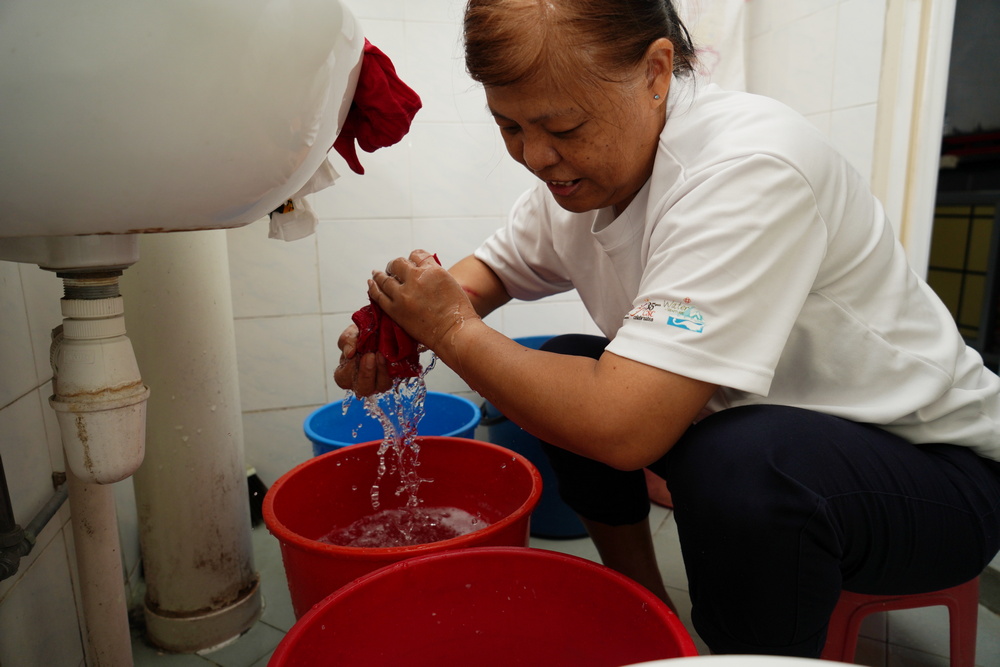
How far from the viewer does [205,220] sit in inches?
20.4

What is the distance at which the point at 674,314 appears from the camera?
598 mm

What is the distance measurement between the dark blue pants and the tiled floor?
1.22 feet

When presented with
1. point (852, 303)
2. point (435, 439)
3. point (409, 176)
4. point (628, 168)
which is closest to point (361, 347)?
point (435, 439)

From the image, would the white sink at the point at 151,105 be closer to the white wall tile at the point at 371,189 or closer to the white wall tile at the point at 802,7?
Answer: the white wall tile at the point at 371,189

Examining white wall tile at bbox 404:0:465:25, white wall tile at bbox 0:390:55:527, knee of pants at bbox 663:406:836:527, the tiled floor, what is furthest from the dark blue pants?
white wall tile at bbox 404:0:465:25

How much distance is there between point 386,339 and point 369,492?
350mm

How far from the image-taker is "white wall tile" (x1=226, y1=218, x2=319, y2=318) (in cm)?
148

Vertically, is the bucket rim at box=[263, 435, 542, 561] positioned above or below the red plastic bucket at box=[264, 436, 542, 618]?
above

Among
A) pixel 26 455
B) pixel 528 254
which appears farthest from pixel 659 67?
pixel 26 455

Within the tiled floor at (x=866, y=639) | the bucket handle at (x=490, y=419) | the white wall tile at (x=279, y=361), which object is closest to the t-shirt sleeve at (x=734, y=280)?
the tiled floor at (x=866, y=639)

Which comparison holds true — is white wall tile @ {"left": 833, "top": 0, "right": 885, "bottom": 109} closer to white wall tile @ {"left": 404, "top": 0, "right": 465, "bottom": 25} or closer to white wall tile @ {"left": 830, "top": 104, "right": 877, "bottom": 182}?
white wall tile @ {"left": 830, "top": 104, "right": 877, "bottom": 182}

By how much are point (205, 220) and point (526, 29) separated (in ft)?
1.12

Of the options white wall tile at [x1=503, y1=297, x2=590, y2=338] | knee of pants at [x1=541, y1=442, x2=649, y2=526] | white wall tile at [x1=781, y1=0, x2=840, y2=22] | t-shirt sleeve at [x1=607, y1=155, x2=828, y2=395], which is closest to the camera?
t-shirt sleeve at [x1=607, y1=155, x2=828, y2=395]

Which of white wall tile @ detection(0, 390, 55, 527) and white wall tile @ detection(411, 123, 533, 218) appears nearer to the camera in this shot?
white wall tile @ detection(0, 390, 55, 527)
